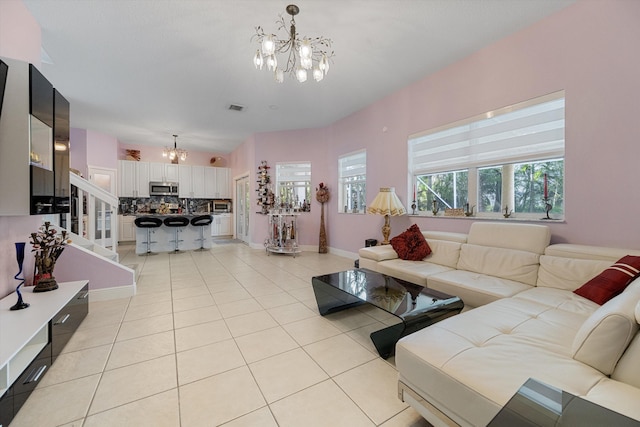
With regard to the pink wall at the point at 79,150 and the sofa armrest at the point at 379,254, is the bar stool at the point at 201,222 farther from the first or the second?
the sofa armrest at the point at 379,254

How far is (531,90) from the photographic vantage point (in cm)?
271

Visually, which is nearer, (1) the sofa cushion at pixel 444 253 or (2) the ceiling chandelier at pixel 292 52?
(2) the ceiling chandelier at pixel 292 52

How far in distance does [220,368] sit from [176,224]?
16.3 feet

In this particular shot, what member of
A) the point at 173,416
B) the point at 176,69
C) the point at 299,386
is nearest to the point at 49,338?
the point at 173,416

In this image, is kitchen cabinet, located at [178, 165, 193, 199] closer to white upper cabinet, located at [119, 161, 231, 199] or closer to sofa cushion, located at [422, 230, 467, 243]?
white upper cabinet, located at [119, 161, 231, 199]

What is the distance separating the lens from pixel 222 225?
28.5 feet

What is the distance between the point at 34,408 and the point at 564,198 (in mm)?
4421

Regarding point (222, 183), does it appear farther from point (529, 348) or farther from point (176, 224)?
point (529, 348)

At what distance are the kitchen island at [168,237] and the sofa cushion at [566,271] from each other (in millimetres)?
6401

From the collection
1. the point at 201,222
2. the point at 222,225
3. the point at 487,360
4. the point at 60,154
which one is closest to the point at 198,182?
the point at 222,225

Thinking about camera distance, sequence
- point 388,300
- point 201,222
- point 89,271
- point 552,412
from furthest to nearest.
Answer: point 201,222 < point 89,271 < point 388,300 < point 552,412

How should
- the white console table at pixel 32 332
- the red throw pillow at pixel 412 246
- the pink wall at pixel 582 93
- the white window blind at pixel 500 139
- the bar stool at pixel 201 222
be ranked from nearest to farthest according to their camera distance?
the white console table at pixel 32 332 → the pink wall at pixel 582 93 → the white window blind at pixel 500 139 → the red throw pillow at pixel 412 246 → the bar stool at pixel 201 222

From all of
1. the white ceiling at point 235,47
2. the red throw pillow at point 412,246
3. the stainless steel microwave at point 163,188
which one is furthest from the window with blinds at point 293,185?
the stainless steel microwave at point 163,188

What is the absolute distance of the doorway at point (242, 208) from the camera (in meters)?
7.47
